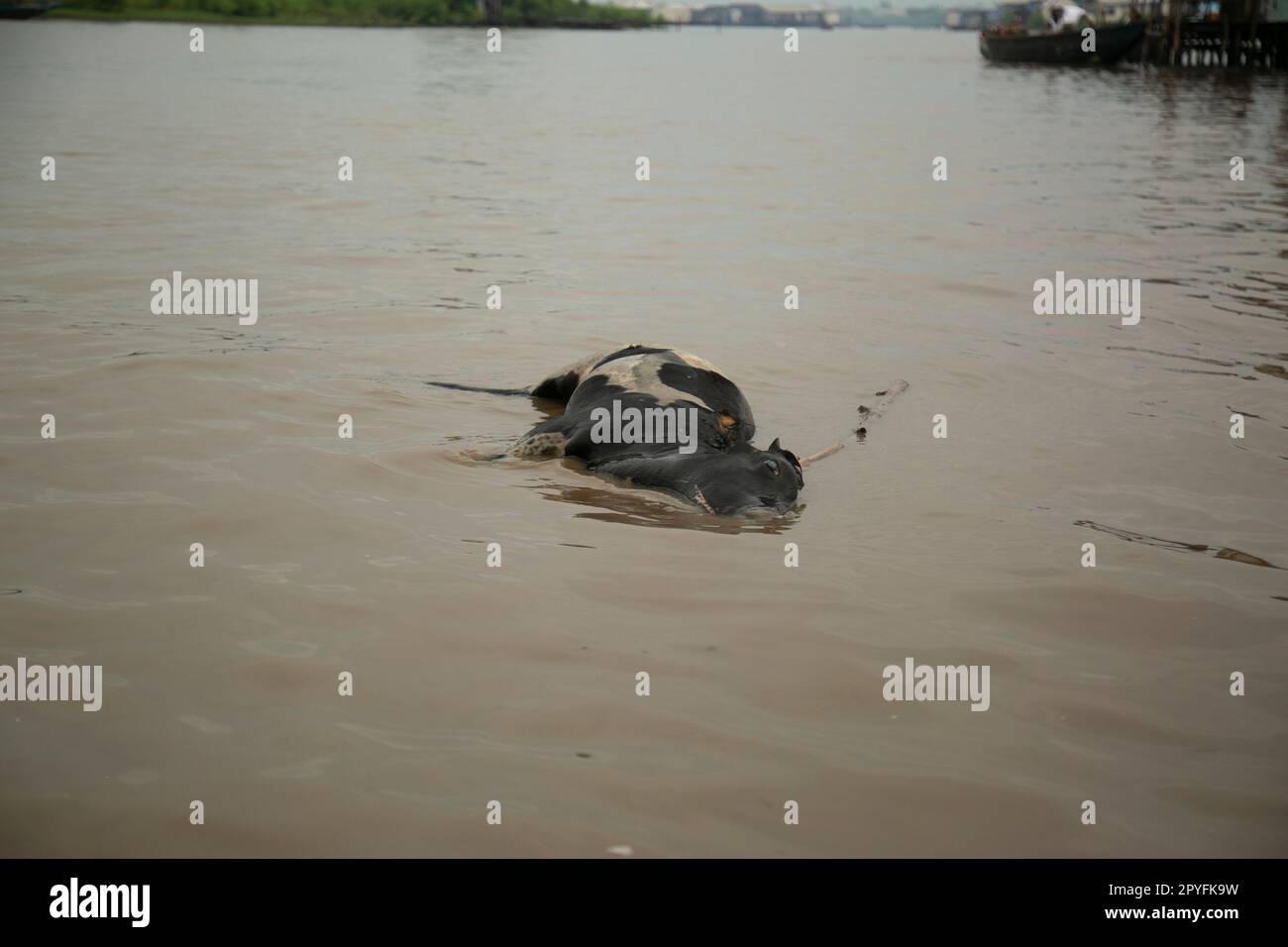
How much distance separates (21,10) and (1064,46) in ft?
175

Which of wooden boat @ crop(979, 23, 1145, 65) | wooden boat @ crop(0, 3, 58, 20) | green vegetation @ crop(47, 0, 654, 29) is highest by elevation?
green vegetation @ crop(47, 0, 654, 29)

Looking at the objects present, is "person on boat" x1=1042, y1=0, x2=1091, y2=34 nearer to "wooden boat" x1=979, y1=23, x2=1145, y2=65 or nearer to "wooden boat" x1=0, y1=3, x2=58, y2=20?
"wooden boat" x1=979, y1=23, x2=1145, y2=65

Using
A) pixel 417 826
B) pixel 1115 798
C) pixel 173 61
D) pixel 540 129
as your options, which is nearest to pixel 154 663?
pixel 417 826

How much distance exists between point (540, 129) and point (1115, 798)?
23.1 m

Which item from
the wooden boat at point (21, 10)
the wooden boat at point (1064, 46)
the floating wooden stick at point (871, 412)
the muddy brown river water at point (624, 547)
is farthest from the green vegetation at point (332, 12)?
the floating wooden stick at point (871, 412)

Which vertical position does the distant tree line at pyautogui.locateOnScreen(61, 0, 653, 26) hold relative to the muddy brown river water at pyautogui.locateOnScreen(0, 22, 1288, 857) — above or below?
above

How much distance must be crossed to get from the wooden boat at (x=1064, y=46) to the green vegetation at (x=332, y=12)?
4754 centimetres

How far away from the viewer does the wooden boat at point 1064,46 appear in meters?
53.0

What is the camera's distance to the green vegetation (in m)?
78.7

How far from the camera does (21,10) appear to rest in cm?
6669

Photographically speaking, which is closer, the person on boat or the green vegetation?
the person on boat

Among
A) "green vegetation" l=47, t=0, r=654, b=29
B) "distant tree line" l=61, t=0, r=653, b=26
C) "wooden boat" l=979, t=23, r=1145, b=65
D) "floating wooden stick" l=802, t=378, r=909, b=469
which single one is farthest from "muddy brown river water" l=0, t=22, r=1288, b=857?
"distant tree line" l=61, t=0, r=653, b=26

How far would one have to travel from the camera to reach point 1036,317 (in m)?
10.7

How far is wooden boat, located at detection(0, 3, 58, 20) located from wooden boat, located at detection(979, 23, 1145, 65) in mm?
50440
